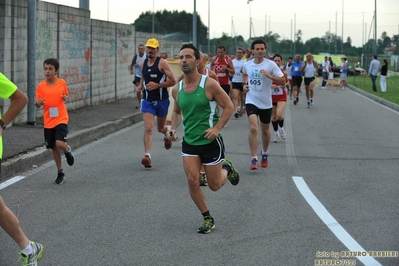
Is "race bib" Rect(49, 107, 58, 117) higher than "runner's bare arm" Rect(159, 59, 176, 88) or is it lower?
lower

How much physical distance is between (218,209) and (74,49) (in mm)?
13224

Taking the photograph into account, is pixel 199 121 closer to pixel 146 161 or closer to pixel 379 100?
pixel 146 161

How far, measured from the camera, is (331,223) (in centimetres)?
800

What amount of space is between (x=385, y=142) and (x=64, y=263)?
1068 centimetres

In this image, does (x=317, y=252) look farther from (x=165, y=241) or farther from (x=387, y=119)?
(x=387, y=119)

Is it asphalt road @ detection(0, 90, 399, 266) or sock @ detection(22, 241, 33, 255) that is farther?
asphalt road @ detection(0, 90, 399, 266)

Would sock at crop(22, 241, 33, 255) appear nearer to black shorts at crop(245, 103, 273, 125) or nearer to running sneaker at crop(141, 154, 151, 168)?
running sneaker at crop(141, 154, 151, 168)

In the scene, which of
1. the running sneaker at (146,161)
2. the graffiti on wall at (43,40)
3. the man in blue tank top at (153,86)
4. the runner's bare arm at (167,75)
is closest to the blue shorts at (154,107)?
the man in blue tank top at (153,86)

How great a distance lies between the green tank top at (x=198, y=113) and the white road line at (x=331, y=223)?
1.55 metres

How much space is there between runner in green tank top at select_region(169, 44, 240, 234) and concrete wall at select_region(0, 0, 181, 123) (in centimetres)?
867

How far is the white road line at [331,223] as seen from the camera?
21.6ft

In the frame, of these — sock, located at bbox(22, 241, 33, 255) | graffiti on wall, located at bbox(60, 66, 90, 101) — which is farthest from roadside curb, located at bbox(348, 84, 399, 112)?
sock, located at bbox(22, 241, 33, 255)

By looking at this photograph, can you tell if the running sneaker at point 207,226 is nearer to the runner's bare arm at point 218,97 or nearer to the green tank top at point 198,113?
the green tank top at point 198,113

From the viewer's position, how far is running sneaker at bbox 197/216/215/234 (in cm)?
753
